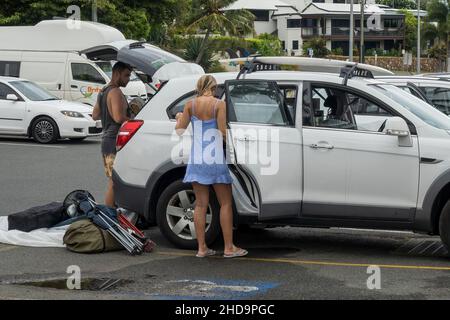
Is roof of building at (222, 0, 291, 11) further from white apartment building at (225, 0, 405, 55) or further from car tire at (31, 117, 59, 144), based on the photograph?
car tire at (31, 117, 59, 144)

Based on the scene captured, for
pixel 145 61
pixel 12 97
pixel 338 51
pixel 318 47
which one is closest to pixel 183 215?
pixel 145 61

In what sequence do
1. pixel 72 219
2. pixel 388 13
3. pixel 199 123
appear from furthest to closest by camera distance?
pixel 388 13, pixel 72 219, pixel 199 123

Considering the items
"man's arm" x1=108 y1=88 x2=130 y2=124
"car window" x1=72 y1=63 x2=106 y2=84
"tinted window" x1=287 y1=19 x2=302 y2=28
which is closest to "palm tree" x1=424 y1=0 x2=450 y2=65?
"tinted window" x1=287 y1=19 x2=302 y2=28

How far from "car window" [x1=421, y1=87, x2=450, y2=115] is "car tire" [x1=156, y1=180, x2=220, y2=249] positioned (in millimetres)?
6535

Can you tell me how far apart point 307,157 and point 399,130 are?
0.88 metres

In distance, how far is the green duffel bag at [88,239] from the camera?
8.62 m

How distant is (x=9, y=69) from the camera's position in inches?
1022

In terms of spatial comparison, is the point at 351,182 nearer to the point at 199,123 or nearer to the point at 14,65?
the point at 199,123

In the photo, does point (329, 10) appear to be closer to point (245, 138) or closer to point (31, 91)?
point (31, 91)

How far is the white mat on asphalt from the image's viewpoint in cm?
900

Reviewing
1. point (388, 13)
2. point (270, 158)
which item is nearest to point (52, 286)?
point (270, 158)
